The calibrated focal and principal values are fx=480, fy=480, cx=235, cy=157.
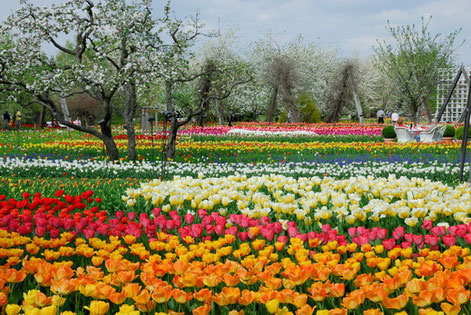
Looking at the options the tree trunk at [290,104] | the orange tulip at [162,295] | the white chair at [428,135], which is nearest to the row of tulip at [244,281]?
the orange tulip at [162,295]

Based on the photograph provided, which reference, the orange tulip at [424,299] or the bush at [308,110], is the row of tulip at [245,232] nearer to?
the orange tulip at [424,299]

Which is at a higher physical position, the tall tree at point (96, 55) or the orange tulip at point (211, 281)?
the tall tree at point (96, 55)

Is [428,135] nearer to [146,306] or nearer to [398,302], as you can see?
[398,302]

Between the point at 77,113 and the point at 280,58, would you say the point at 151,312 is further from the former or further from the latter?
the point at 77,113

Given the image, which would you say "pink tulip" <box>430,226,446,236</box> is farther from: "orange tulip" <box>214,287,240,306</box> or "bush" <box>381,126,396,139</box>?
"bush" <box>381,126,396,139</box>

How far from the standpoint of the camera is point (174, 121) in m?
12.3

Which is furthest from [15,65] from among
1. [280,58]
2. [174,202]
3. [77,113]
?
[77,113]

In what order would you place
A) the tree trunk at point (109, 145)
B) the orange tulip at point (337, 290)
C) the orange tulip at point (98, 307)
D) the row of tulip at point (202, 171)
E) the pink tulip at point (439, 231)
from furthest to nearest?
the tree trunk at point (109, 145) → the row of tulip at point (202, 171) → the pink tulip at point (439, 231) → the orange tulip at point (337, 290) → the orange tulip at point (98, 307)

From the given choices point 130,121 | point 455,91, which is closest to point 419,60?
point 455,91

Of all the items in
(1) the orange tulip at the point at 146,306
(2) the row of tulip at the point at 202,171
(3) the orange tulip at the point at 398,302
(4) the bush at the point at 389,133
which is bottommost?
(2) the row of tulip at the point at 202,171

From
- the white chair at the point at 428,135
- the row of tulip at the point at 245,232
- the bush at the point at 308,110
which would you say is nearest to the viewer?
the row of tulip at the point at 245,232

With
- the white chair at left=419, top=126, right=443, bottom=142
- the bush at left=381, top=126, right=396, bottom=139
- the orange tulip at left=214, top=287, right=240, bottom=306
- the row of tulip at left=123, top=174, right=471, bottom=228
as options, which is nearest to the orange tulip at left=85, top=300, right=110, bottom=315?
the orange tulip at left=214, top=287, right=240, bottom=306

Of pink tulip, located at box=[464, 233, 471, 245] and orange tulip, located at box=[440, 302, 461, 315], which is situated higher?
orange tulip, located at box=[440, 302, 461, 315]

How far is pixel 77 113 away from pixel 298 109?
18.4m
